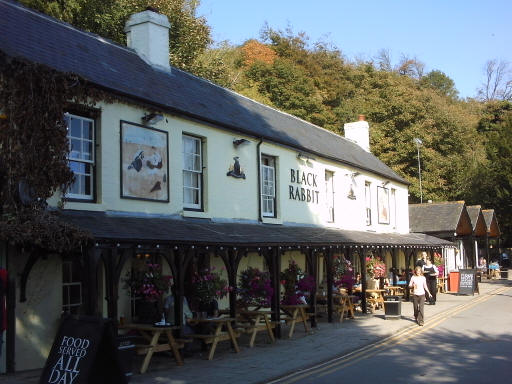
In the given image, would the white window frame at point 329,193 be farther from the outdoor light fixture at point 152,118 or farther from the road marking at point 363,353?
the outdoor light fixture at point 152,118

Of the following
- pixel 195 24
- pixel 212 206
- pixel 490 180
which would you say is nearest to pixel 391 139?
pixel 490 180

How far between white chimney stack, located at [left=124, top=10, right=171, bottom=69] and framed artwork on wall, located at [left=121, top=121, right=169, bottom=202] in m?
3.85

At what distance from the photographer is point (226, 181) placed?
49.8ft

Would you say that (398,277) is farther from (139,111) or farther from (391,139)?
(391,139)

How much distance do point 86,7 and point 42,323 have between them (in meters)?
20.6

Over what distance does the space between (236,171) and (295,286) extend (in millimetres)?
3430

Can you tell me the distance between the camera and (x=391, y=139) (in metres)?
44.7

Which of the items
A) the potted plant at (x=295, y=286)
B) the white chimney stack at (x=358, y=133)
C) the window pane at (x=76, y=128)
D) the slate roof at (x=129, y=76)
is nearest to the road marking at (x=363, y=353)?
the potted plant at (x=295, y=286)

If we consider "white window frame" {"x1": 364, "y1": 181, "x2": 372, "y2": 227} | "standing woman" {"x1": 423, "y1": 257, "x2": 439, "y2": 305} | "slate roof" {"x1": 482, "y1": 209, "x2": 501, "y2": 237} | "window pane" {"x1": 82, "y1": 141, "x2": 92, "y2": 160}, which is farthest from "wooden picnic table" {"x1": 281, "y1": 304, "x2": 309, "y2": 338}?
"slate roof" {"x1": 482, "y1": 209, "x2": 501, "y2": 237}

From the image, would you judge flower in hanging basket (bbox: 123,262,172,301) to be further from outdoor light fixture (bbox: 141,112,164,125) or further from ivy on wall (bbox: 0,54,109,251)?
outdoor light fixture (bbox: 141,112,164,125)

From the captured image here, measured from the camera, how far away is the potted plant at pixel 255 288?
13.6 metres

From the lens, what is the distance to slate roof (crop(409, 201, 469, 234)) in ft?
105

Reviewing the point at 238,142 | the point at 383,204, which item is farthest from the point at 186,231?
the point at 383,204

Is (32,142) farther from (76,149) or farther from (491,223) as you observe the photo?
(491,223)
